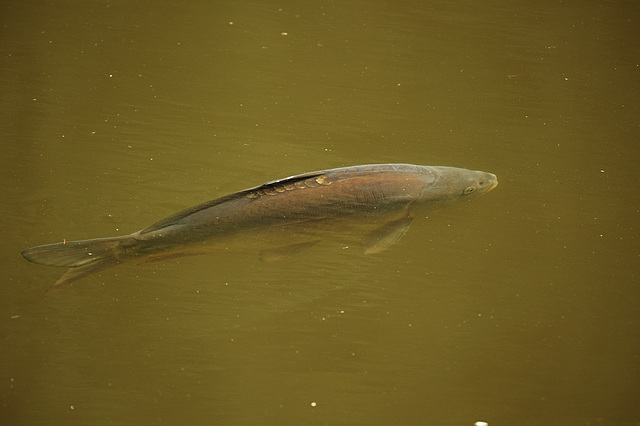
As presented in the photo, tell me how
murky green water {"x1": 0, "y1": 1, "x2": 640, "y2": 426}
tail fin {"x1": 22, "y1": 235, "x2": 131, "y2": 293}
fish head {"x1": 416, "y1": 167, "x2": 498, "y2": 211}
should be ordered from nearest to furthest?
tail fin {"x1": 22, "y1": 235, "x2": 131, "y2": 293}, fish head {"x1": 416, "y1": 167, "x2": 498, "y2": 211}, murky green water {"x1": 0, "y1": 1, "x2": 640, "y2": 426}

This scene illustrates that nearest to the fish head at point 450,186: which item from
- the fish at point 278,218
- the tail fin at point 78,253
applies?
the fish at point 278,218

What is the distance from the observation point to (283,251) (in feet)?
8.97

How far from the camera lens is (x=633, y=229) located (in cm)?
303

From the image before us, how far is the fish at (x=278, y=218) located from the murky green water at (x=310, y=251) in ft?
0.93

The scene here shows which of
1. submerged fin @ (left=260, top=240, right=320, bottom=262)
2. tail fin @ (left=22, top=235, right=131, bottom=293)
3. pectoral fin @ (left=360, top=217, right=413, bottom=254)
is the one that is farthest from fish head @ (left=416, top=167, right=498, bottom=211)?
tail fin @ (left=22, top=235, right=131, bottom=293)

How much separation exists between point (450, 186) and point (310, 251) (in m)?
0.83

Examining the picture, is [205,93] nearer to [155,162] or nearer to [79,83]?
[155,162]

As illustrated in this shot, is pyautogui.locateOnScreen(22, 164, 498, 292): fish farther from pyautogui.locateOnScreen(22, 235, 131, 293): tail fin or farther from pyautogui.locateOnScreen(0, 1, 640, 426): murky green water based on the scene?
pyautogui.locateOnScreen(0, 1, 640, 426): murky green water

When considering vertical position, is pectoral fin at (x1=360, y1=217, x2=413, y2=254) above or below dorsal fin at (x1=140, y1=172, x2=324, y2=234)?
below

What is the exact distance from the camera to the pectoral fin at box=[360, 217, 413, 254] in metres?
2.77

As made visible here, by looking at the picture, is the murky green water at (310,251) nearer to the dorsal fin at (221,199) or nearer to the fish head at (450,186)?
the fish head at (450,186)

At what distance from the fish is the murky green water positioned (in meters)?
0.28

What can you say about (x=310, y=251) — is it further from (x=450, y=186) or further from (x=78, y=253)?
(x=78, y=253)

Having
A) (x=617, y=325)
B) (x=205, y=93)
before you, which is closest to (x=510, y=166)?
(x=617, y=325)
